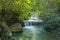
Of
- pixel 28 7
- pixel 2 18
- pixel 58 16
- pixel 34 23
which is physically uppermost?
pixel 28 7

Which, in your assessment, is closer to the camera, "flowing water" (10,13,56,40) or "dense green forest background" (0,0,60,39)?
"dense green forest background" (0,0,60,39)

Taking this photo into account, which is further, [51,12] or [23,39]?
[51,12]

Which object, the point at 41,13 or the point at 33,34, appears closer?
the point at 41,13

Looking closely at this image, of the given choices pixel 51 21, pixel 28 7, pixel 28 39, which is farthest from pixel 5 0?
pixel 51 21

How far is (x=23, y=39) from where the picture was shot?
17.7m

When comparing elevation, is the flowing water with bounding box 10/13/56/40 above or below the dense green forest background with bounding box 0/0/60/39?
below

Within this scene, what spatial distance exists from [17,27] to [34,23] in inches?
385

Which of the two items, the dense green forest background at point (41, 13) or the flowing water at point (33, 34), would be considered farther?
the flowing water at point (33, 34)

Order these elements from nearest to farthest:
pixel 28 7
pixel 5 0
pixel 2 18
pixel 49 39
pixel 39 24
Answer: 1. pixel 5 0
2. pixel 28 7
3. pixel 2 18
4. pixel 49 39
5. pixel 39 24

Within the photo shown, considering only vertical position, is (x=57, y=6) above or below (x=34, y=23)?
above

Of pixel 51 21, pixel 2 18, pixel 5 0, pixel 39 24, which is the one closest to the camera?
pixel 5 0

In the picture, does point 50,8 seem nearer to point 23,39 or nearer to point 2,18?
point 23,39

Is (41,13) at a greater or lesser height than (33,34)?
greater

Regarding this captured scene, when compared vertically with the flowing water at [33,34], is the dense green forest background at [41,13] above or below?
above
